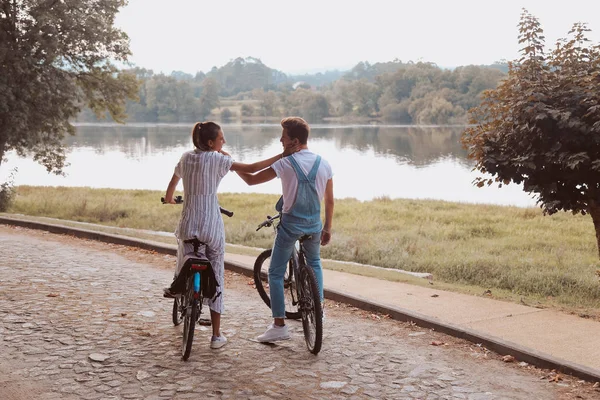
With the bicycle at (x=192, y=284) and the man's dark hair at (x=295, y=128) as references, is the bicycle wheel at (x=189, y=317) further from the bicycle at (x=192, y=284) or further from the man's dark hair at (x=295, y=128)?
the man's dark hair at (x=295, y=128)

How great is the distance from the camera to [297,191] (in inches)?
228

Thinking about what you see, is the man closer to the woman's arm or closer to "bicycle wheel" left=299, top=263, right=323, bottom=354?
"bicycle wheel" left=299, top=263, right=323, bottom=354

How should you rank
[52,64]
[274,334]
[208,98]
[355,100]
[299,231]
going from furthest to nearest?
[355,100] < [208,98] < [52,64] < [274,334] < [299,231]

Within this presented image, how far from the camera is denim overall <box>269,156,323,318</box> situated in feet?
19.0

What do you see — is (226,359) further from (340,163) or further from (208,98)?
(208,98)

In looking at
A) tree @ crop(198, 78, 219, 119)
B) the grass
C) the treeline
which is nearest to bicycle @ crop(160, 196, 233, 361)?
the grass

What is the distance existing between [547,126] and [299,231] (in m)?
4.66

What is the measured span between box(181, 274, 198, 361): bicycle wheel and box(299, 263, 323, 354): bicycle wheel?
0.97m

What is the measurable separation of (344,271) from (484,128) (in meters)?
3.02

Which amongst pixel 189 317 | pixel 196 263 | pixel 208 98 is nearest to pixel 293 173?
pixel 196 263

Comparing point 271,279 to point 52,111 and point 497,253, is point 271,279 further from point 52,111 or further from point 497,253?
point 52,111

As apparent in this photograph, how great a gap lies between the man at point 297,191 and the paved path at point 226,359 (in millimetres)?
776

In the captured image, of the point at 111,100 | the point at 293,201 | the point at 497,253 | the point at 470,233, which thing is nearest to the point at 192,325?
the point at 293,201

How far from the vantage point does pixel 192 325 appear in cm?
558
